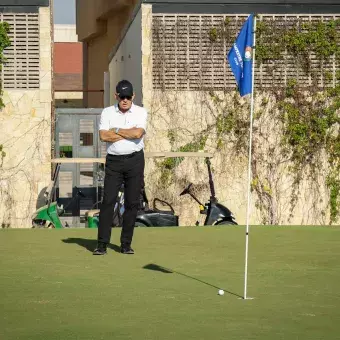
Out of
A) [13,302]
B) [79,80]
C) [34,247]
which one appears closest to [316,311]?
[13,302]

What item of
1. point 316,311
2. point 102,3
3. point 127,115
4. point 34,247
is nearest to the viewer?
point 316,311

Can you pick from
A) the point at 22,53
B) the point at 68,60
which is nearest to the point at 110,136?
the point at 22,53

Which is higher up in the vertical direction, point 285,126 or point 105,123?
point 105,123

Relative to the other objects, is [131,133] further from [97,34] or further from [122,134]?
[97,34]

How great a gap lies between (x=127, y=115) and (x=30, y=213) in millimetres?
8873

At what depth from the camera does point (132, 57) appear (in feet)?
76.4

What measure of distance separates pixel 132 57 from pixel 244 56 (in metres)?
13.6

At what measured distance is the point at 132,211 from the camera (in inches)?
502

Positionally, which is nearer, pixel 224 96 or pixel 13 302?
pixel 13 302

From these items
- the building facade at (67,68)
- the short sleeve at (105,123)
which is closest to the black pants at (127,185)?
the short sleeve at (105,123)

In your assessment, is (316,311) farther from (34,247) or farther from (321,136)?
(321,136)

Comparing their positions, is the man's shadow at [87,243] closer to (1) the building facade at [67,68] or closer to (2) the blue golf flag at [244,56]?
(2) the blue golf flag at [244,56]

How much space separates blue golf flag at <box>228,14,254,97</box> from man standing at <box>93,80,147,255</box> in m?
2.71

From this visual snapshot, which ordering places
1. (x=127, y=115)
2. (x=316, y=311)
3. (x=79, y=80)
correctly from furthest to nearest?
(x=79, y=80), (x=127, y=115), (x=316, y=311)
